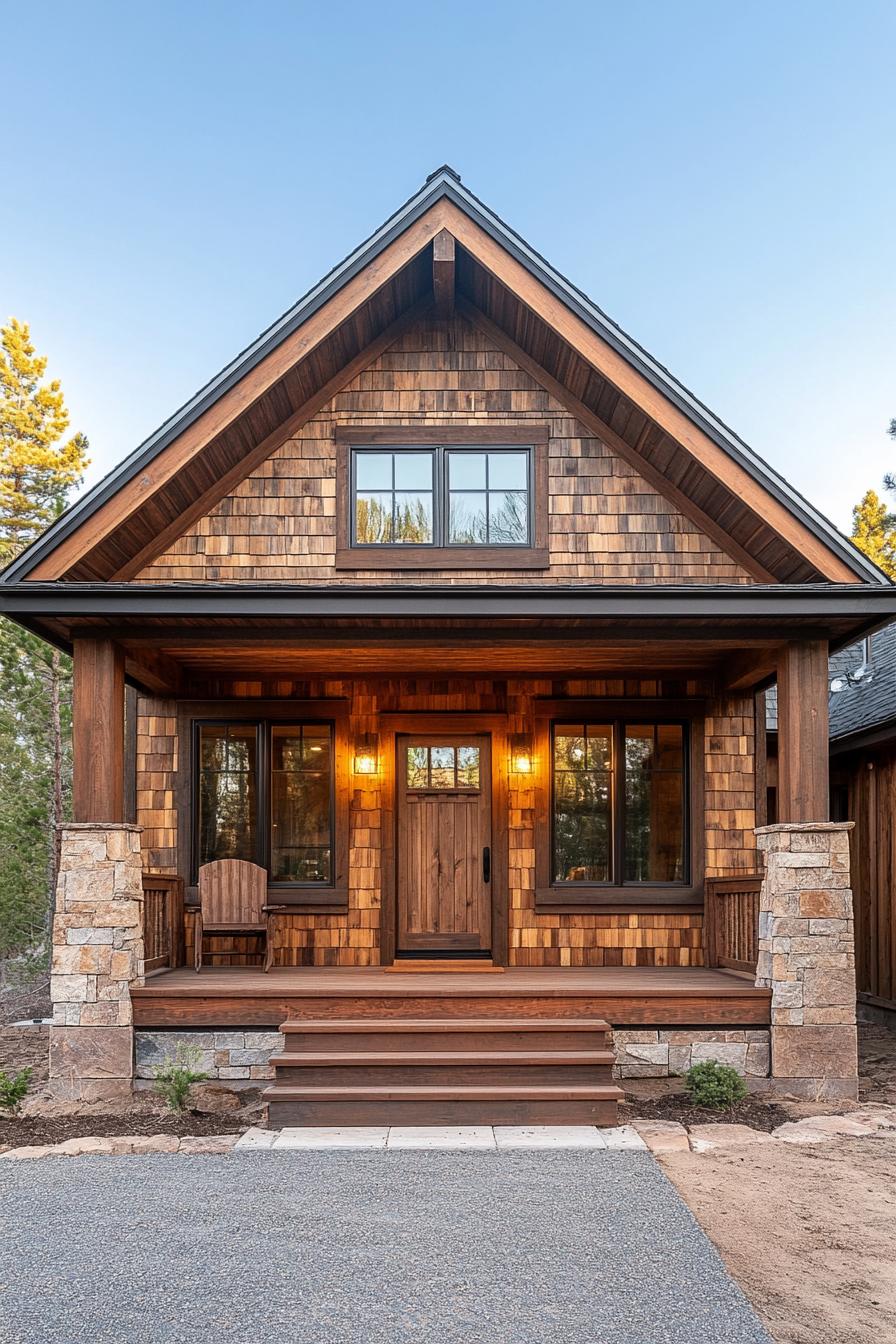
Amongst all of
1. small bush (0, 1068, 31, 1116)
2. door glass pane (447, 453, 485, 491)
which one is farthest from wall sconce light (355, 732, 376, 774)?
small bush (0, 1068, 31, 1116)

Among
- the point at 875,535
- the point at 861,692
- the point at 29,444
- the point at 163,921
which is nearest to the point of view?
the point at 163,921

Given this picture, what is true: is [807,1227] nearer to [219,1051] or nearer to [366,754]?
[219,1051]

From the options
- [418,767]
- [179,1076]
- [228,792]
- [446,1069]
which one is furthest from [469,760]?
[179,1076]

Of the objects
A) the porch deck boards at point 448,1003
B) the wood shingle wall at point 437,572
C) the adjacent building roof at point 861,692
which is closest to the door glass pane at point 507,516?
the wood shingle wall at point 437,572

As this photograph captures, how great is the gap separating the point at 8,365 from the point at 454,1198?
19.9 m

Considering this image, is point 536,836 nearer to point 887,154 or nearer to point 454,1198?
point 454,1198

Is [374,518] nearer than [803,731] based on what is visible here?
No

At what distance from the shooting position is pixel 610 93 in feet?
72.2

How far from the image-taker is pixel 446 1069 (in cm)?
614

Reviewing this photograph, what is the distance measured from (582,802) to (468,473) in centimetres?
278

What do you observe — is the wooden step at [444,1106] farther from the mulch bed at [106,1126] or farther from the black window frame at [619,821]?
the black window frame at [619,821]

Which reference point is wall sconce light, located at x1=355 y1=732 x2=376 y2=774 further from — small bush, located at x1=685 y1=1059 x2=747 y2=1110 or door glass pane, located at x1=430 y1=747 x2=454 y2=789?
small bush, located at x1=685 y1=1059 x2=747 y2=1110

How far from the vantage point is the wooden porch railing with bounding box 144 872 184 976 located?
7.71 metres

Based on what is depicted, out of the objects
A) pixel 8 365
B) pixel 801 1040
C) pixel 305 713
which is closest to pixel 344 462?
pixel 305 713
